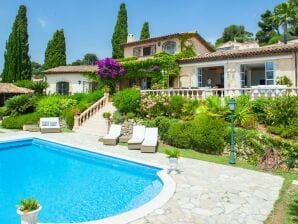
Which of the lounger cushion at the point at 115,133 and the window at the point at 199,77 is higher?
the window at the point at 199,77

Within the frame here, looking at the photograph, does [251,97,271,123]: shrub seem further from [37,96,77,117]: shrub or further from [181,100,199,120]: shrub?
[37,96,77,117]: shrub

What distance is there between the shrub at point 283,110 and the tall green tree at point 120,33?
3399 centimetres

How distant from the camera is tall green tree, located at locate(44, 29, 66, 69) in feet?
157

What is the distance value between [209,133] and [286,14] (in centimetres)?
2466

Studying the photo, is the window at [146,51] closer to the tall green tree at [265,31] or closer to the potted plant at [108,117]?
the potted plant at [108,117]

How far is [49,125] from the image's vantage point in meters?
23.3

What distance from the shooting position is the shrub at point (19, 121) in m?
25.0

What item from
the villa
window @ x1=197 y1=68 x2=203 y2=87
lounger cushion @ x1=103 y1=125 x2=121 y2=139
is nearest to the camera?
lounger cushion @ x1=103 y1=125 x2=121 y2=139

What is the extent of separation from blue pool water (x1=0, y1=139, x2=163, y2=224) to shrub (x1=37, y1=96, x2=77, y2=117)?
30.0ft

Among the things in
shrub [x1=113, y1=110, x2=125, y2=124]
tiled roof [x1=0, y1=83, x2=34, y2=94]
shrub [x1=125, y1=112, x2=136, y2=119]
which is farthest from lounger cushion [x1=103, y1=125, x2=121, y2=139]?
tiled roof [x1=0, y1=83, x2=34, y2=94]

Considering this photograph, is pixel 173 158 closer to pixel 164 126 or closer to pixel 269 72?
pixel 164 126

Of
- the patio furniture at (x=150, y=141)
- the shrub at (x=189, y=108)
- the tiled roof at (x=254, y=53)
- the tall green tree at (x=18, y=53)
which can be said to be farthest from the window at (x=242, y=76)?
the tall green tree at (x=18, y=53)

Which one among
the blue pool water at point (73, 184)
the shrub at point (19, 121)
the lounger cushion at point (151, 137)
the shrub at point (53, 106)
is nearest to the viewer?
the blue pool water at point (73, 184)

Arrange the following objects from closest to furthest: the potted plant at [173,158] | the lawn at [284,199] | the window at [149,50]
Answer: the lawn at [284,199]
the potted plant at [173,158]
the window at [149,50]
